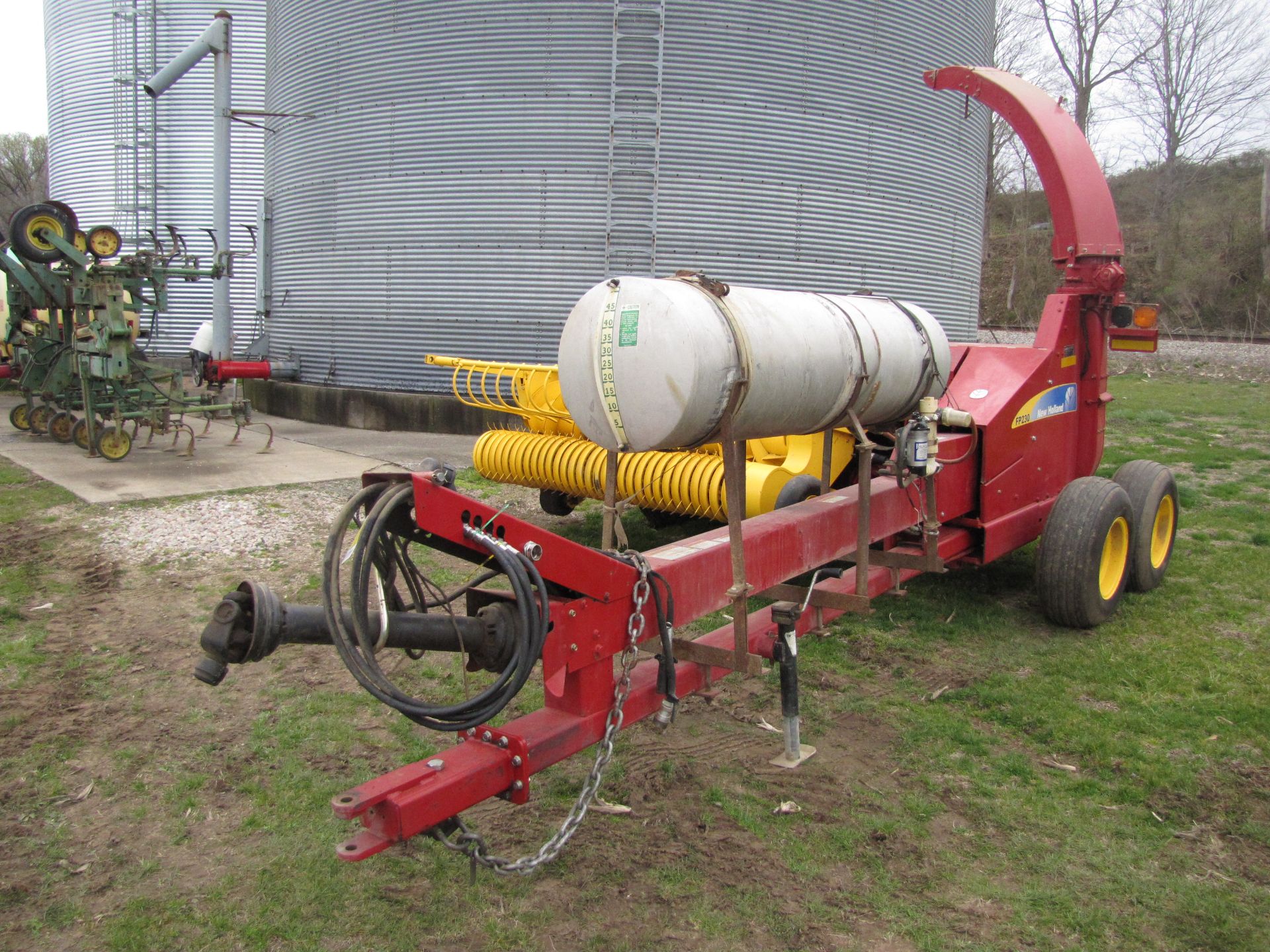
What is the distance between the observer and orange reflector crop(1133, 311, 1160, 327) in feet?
18.9

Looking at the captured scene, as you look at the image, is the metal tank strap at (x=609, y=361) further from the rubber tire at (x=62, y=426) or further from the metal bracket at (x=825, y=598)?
the rubber tire at (x=62, y=426)

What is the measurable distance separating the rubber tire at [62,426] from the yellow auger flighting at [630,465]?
746cm

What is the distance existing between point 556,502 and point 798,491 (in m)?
2.86

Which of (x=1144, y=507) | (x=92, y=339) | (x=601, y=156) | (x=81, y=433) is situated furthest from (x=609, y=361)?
(x=81, y=433)

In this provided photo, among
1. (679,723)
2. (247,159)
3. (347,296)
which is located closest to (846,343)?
(679,723)

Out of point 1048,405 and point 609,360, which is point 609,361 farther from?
point 1048,405

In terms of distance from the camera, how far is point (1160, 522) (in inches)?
241

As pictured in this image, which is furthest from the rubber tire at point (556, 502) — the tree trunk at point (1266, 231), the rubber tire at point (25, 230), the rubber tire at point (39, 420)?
the tree trunk at point (1266, 231)

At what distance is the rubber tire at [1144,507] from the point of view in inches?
227

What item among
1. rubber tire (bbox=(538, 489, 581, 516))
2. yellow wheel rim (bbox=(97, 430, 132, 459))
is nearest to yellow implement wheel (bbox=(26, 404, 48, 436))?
yellow wheel rim (bbox=(97, 430, 132, 459))

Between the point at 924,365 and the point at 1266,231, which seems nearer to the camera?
the point at 924,365

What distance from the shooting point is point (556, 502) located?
756cm

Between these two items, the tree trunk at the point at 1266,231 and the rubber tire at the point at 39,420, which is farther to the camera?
the tree trunk at the point at 1266,231

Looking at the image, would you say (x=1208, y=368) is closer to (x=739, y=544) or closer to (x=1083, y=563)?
(x=1083, y=563)
